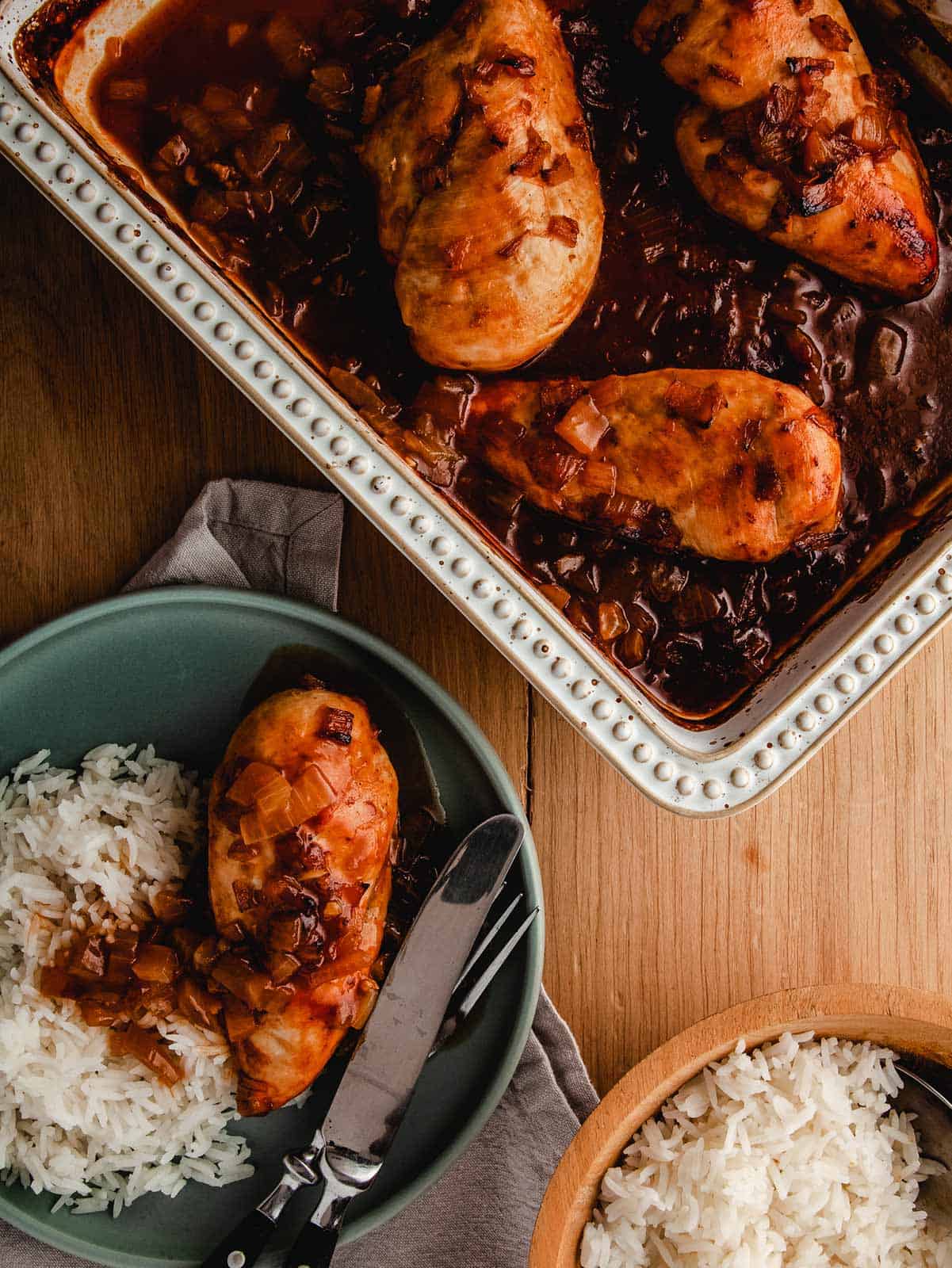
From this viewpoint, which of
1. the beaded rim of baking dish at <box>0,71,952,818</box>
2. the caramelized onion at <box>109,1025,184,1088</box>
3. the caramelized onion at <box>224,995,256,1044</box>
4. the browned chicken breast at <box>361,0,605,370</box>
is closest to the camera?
the beaded rim of baking dish at <box>0,71,952,818</box>

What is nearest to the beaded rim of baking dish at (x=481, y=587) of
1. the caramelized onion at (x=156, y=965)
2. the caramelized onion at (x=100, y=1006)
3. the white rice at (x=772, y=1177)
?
the white rice at (x=772, y=1177)

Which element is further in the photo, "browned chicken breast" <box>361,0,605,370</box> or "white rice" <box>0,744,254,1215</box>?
"white rice" <box>0,744,254,1215</box>

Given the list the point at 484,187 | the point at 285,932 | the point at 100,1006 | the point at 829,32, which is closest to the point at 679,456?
the point at 484,187

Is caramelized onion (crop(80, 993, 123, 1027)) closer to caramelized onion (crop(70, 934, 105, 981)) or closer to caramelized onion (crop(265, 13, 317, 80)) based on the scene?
caramelized onion (crop(70, 934, 105, 981))

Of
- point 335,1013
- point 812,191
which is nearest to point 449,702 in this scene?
point 335,1013

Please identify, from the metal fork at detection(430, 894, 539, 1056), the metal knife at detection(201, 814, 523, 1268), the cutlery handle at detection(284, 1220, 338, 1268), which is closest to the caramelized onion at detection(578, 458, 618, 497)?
the metal knife at detection(201, 814, 523, 1268)

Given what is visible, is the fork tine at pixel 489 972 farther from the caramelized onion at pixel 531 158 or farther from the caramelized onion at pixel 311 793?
the caramelized onion at pixel 531 158
